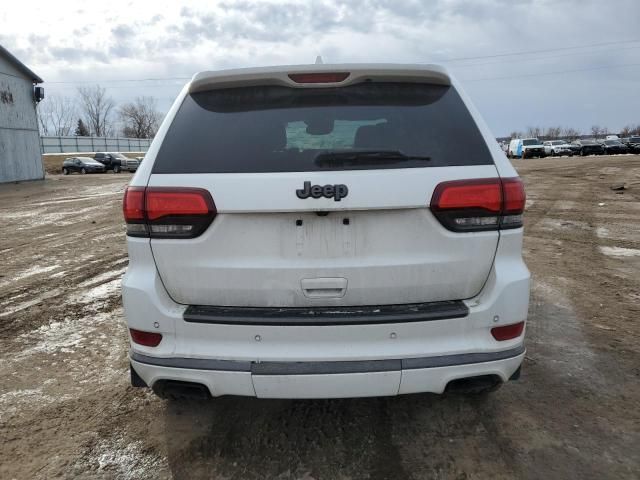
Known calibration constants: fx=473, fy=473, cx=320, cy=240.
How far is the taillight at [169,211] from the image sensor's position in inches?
84.4

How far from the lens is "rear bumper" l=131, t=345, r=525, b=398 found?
213 centimetres

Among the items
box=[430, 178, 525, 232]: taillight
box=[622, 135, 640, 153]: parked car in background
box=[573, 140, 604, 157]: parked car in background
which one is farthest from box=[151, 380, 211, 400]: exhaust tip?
box=[573, 140, 604, 157]: parked car in background

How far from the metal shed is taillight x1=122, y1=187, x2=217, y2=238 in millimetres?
28631

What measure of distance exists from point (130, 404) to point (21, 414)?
66 centimetres

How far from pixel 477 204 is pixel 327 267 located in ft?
2.43

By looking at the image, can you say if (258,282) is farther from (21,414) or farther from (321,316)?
(21,414)

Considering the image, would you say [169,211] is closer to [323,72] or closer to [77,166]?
[323,72]

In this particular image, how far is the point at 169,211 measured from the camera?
85.2 inches

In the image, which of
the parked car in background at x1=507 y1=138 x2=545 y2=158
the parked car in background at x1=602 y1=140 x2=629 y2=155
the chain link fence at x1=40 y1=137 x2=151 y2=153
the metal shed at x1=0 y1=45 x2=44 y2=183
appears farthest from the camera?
the chain link fence at x1=40 y1=137 x2=151 y2=153

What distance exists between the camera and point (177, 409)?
117 inches

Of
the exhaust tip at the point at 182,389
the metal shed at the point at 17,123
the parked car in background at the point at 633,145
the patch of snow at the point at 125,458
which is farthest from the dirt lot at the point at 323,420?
the parked car in background at the point at 633,145

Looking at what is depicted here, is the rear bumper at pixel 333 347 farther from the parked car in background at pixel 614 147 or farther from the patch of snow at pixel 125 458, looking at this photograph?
the parked car in background at pixel 614 147

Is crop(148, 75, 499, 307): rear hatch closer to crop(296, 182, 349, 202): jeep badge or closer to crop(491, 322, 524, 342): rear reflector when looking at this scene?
crop(296, 182, 349, 202): jeep badge

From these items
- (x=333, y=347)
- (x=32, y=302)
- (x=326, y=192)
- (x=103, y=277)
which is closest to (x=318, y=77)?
(x=326, y=192)
